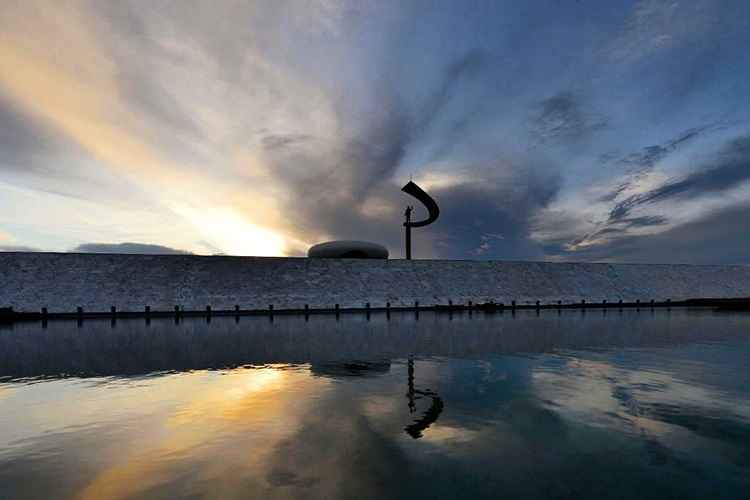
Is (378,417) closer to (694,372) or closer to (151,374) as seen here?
(151,374)

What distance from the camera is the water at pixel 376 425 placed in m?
5.01

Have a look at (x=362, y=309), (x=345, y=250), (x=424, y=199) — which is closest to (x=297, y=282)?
(x=362, y=309)

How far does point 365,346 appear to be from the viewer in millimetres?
16688

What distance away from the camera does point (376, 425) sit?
7.04 metres

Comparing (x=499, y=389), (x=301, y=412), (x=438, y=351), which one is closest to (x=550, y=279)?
(x=438, y=351)

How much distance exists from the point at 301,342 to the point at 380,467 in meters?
13.1

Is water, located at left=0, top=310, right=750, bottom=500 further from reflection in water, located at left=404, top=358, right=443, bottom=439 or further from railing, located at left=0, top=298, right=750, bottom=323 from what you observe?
railing, located at left=0, top=298, right=750, bottom=323

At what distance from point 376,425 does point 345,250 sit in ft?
146

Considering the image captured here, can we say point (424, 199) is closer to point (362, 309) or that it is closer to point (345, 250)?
point (345, 250)

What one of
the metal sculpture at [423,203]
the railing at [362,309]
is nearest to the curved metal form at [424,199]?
the metal sculpture at [423,203]

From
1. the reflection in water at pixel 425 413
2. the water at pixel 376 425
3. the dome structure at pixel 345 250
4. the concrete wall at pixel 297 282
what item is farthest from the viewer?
the dome structure at pixel 345 250

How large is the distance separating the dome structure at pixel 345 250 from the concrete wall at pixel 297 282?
4.43m

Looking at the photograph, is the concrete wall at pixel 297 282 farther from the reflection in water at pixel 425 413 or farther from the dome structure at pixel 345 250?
the reflection in water at pixel 425 413

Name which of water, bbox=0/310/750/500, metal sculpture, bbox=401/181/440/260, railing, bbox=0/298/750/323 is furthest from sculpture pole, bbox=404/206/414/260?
water, bbox=0/310/750/500
